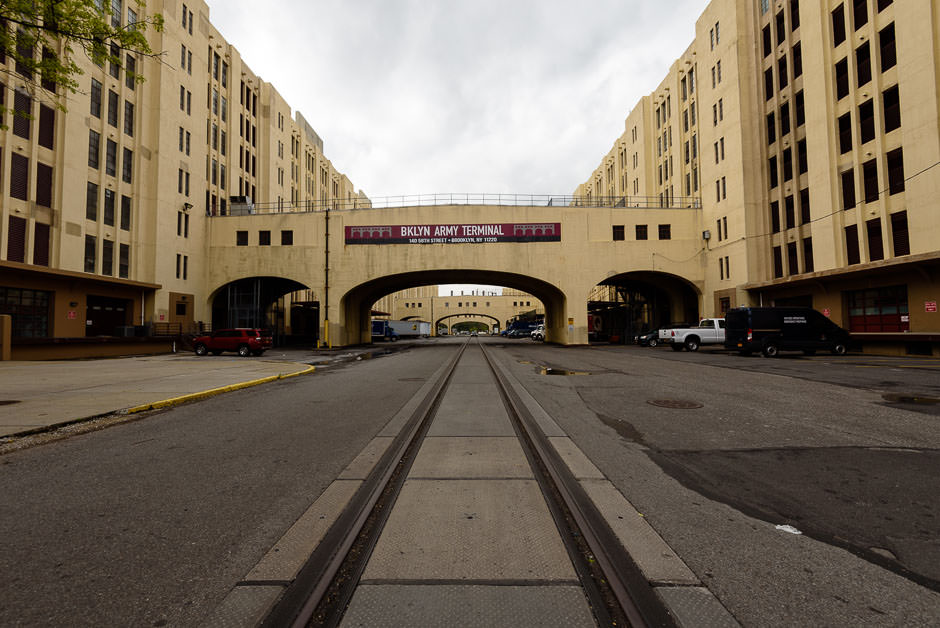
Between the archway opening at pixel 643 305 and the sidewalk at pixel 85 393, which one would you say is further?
the archway opening at pixel 643 305

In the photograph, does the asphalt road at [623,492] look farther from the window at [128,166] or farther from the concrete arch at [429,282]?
the window at [128,166]

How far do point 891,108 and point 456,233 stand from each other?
25.6m

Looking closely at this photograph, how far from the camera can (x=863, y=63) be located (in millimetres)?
22500

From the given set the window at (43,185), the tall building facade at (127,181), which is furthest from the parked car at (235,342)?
the window at (43,185)

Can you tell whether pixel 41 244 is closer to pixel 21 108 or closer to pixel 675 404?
pixel 21 108

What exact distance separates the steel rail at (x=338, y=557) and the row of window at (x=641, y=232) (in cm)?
3309

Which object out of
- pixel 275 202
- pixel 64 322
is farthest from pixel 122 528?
pixel 275 202

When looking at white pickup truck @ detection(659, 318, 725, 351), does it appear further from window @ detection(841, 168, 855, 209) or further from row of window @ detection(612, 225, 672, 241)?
row of window @ detection(612, 225, 672, 241)

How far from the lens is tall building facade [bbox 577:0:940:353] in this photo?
19.4m

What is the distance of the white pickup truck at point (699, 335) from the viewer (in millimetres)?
26234

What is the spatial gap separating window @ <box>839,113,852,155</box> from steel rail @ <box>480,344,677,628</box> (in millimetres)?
28760

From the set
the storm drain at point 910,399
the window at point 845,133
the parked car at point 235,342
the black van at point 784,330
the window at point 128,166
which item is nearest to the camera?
the storm drain at point 910,399

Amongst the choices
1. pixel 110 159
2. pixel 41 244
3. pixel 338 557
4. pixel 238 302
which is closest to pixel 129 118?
pixel 110 159

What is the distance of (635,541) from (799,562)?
915 millimetres
